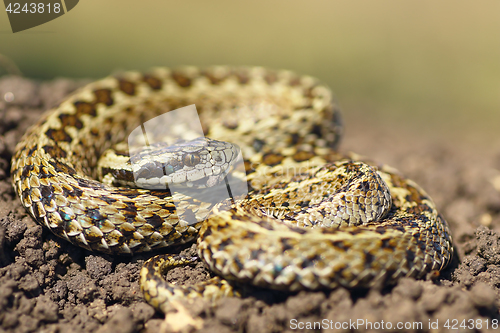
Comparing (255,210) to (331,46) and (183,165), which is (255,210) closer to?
(183,165)

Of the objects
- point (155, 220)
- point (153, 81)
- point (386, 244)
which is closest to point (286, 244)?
point (386, 244)

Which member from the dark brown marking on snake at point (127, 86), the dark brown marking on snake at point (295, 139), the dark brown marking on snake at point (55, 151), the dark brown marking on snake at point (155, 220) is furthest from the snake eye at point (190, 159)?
the dark brown marking on snake at point (127, 86)

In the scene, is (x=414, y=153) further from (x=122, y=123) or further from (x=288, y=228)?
(x=122, y=123)

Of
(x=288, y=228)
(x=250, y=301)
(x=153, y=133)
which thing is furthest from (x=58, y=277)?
(x=153, y=133)

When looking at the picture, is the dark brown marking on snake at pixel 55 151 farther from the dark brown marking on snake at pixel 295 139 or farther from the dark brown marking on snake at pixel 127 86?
the dark brown marking on snake at pixel 295 139

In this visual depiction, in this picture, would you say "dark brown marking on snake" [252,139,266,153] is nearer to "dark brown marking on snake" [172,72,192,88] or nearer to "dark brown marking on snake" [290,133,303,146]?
"dark brown marking on snake" [290,133,303,146]

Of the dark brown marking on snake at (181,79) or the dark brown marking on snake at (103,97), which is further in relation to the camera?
the dark brown marking on snake at (181,79)
